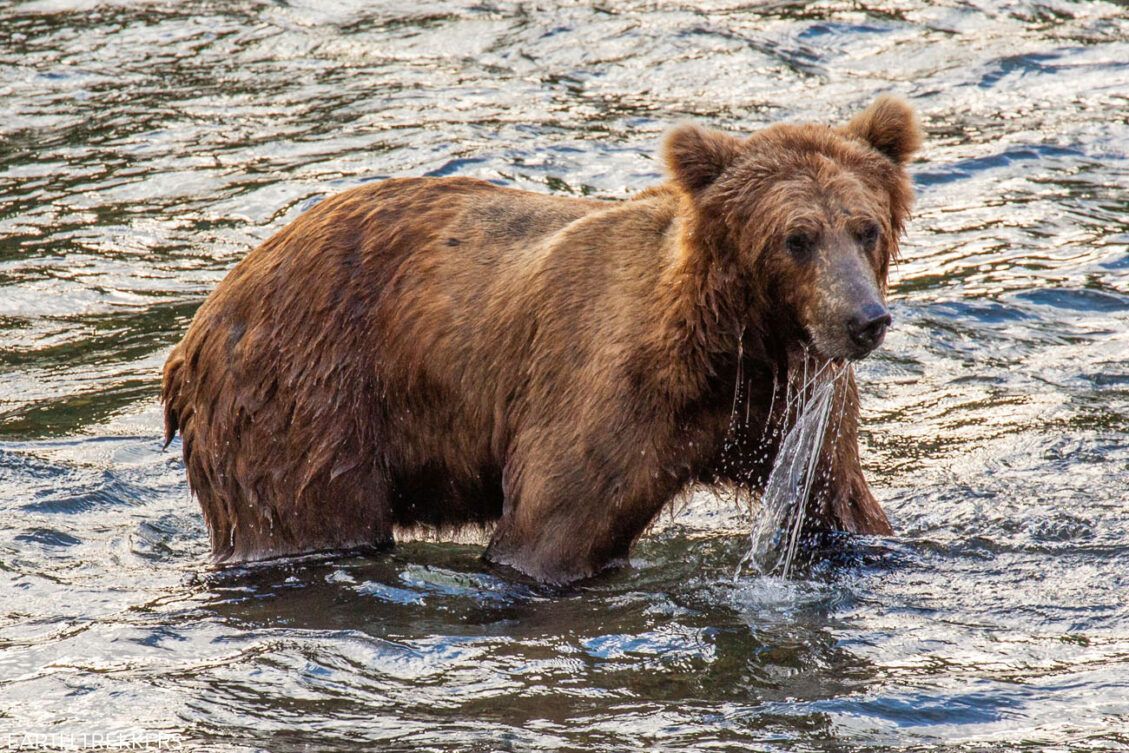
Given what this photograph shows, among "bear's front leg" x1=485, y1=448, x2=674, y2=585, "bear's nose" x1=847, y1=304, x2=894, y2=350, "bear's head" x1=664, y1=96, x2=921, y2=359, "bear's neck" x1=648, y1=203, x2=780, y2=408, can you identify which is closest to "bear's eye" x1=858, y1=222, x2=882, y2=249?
"bear's head" x1=664, y1=96, x2=921, y2=359

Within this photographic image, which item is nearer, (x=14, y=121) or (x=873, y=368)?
(x=873, y=368)

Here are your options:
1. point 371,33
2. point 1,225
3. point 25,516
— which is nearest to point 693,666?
point 25,516

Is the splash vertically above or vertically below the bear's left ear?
below

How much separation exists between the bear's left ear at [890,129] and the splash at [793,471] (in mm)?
861

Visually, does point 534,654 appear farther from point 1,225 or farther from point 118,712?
point 1,225

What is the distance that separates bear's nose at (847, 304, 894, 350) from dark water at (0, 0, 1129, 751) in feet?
3.71

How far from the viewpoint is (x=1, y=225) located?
11789 millimetres

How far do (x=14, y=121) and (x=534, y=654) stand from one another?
9.18m

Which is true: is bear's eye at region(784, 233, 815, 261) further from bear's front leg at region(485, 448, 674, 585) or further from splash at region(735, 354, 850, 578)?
bear's front leg at region(485, 448, 674, 585)

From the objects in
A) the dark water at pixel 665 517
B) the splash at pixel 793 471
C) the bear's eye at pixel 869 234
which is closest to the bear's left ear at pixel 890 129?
the bear's eye at pixel 869 234

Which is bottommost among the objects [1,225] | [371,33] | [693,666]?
[693,666]

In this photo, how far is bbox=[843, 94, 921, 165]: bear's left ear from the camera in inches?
252

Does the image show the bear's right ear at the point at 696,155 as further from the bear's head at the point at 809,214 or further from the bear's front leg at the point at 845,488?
the bear's front leg at the point at 845,488

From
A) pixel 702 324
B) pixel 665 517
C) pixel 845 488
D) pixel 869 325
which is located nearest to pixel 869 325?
pixel 869 325
